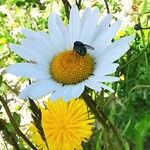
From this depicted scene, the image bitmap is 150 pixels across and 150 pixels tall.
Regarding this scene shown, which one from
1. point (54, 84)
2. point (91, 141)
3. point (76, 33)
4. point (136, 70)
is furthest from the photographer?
point (136, 70)

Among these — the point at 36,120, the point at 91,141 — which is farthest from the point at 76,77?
the point at 91,141

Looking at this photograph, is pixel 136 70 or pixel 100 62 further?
pixel 136 70

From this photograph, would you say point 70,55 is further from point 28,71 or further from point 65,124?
point 65,124

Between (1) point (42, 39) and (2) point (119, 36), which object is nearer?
(1) point (42, 39)

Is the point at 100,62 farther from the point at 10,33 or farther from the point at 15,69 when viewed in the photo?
the point at 10,33

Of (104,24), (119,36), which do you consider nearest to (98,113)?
(104,24)

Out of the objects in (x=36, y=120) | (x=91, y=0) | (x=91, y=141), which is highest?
(x=91, y=0)

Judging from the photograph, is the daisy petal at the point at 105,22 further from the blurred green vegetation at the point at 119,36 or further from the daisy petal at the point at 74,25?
the blurred green vegetation at the point at 119,36

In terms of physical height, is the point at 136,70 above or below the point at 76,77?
below
